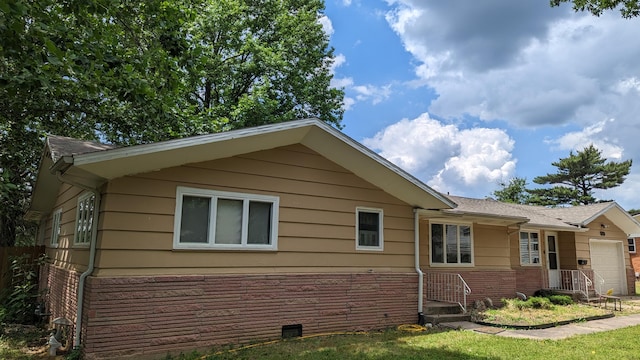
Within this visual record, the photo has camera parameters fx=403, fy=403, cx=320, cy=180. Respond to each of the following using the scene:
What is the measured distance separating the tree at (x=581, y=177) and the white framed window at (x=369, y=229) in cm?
3725

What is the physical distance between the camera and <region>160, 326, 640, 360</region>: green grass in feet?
21.1

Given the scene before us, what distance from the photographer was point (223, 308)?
22.4 ft

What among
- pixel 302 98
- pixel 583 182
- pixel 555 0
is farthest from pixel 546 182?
pixel 555 0

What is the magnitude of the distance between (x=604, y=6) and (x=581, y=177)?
124 ft

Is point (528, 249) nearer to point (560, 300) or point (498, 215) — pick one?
point (560, 300)

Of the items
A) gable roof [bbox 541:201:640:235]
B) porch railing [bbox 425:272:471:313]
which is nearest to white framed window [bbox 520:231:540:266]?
gable roof [bbox 541:201:640:235]

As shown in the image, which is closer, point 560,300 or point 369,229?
point 369,229

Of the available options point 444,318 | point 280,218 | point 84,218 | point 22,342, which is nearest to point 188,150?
point 280,218

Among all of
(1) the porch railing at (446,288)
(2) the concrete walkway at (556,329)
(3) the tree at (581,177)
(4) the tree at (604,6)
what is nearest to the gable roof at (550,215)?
(1) the porch railing at (446,288)

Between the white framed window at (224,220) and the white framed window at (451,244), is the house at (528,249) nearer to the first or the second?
the white framed window at (451,244)

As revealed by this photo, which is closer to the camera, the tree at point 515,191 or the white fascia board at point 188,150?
the white fascia board at point 188,150

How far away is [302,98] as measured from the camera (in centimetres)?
2142

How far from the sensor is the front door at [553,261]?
602 inches

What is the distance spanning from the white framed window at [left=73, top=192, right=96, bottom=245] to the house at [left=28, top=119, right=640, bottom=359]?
43 millimetres
